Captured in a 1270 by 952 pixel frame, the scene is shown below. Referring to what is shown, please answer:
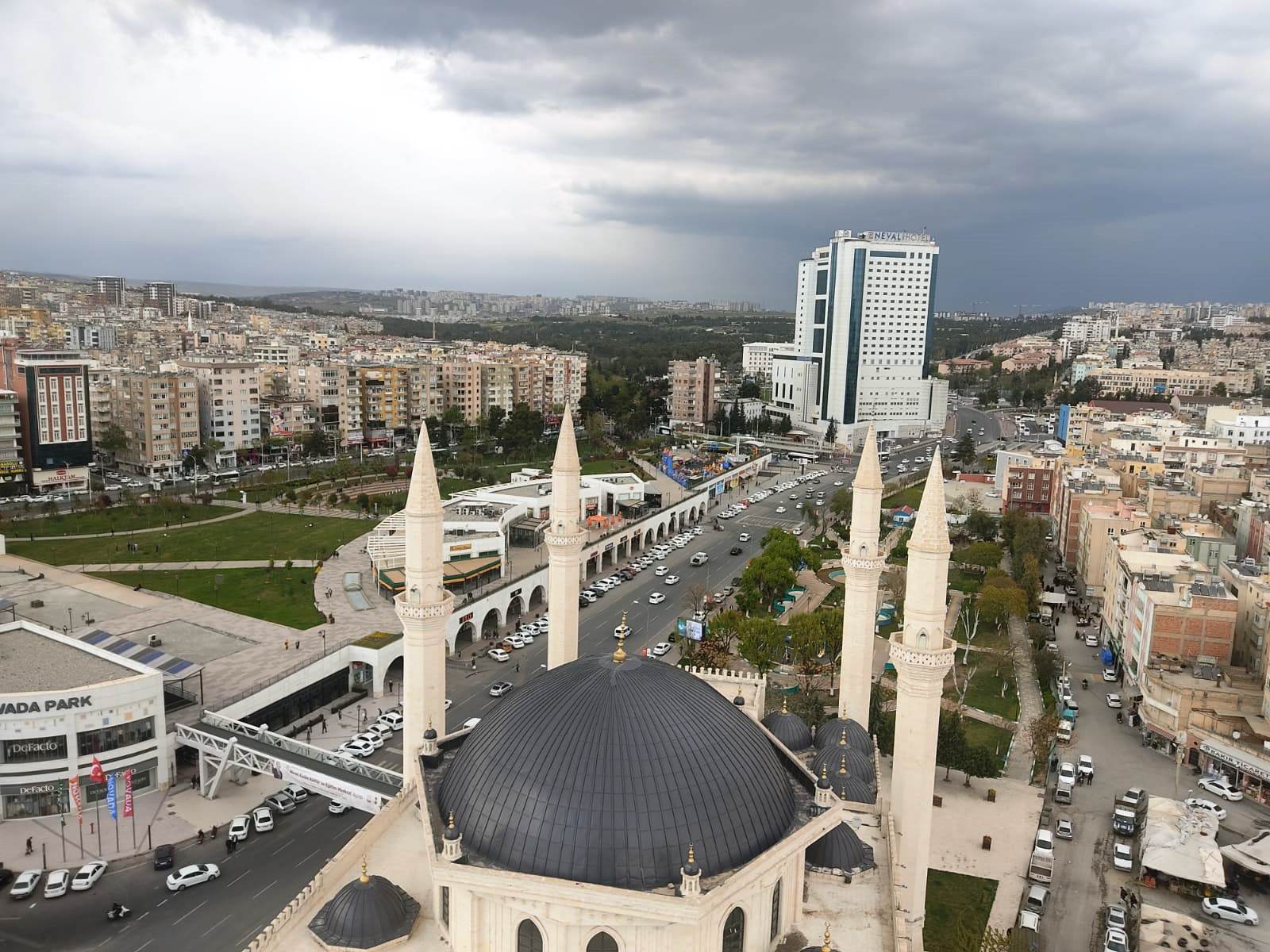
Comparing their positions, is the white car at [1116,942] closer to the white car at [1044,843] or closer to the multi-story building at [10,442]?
the white car at [1044,843]

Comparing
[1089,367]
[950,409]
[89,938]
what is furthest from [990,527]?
[1089,367]

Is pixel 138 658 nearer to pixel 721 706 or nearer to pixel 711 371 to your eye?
pixel 721 706

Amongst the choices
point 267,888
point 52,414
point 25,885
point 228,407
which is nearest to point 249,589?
point 25,885

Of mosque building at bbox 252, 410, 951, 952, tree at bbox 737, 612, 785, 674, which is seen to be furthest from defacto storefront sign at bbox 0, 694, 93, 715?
tree at bbox 737, 612, 785, 674

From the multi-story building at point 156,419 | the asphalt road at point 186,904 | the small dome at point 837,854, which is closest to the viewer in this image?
the small dome at point 837,854

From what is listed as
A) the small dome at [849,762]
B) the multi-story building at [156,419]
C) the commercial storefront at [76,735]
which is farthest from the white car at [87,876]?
the multi-story building at [156,419]

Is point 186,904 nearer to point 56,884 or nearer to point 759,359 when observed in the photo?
point 56,884

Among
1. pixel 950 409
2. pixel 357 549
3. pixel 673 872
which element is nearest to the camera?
pixel 673 872
